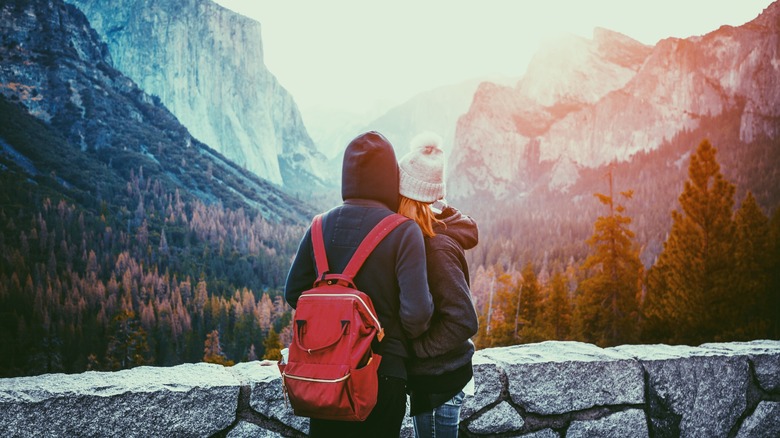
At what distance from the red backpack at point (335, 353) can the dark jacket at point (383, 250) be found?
0.08 meters

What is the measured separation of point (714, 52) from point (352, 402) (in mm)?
155788

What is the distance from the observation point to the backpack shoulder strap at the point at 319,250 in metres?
1.94

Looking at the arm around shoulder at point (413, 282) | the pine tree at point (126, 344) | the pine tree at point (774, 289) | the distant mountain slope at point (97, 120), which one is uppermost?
the distant mountain slope at point (97, 120)

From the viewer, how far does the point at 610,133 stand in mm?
147875

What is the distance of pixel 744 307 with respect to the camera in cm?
1825

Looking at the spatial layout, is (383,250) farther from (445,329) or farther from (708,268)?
(708,268)

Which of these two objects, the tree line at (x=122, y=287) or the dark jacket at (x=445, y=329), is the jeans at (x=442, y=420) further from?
the tree line at (x=122, y=287)

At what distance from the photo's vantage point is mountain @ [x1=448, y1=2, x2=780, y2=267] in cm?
9638

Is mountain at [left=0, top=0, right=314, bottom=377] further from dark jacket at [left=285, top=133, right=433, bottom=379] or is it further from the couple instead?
dark jacket at [left=285, top=133, right=433, bottom=379]

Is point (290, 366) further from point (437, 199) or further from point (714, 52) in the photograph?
point (714, 52)

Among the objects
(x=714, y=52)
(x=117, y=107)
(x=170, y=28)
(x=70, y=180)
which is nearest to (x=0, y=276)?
(x=70, y=180)

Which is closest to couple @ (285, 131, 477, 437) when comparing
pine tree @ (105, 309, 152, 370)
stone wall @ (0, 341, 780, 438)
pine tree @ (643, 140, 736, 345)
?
stone wall @ (0, 341, 780, 438)

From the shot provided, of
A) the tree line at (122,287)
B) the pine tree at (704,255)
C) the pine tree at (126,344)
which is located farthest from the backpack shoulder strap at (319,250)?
the pine tree at (126,344)

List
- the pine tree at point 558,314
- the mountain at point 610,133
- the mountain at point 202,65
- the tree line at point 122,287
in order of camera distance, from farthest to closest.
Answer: the mountain at point 202,65, the mountain at point 610,133, the tree line at point 122,287, the pine tree at point 558,314
